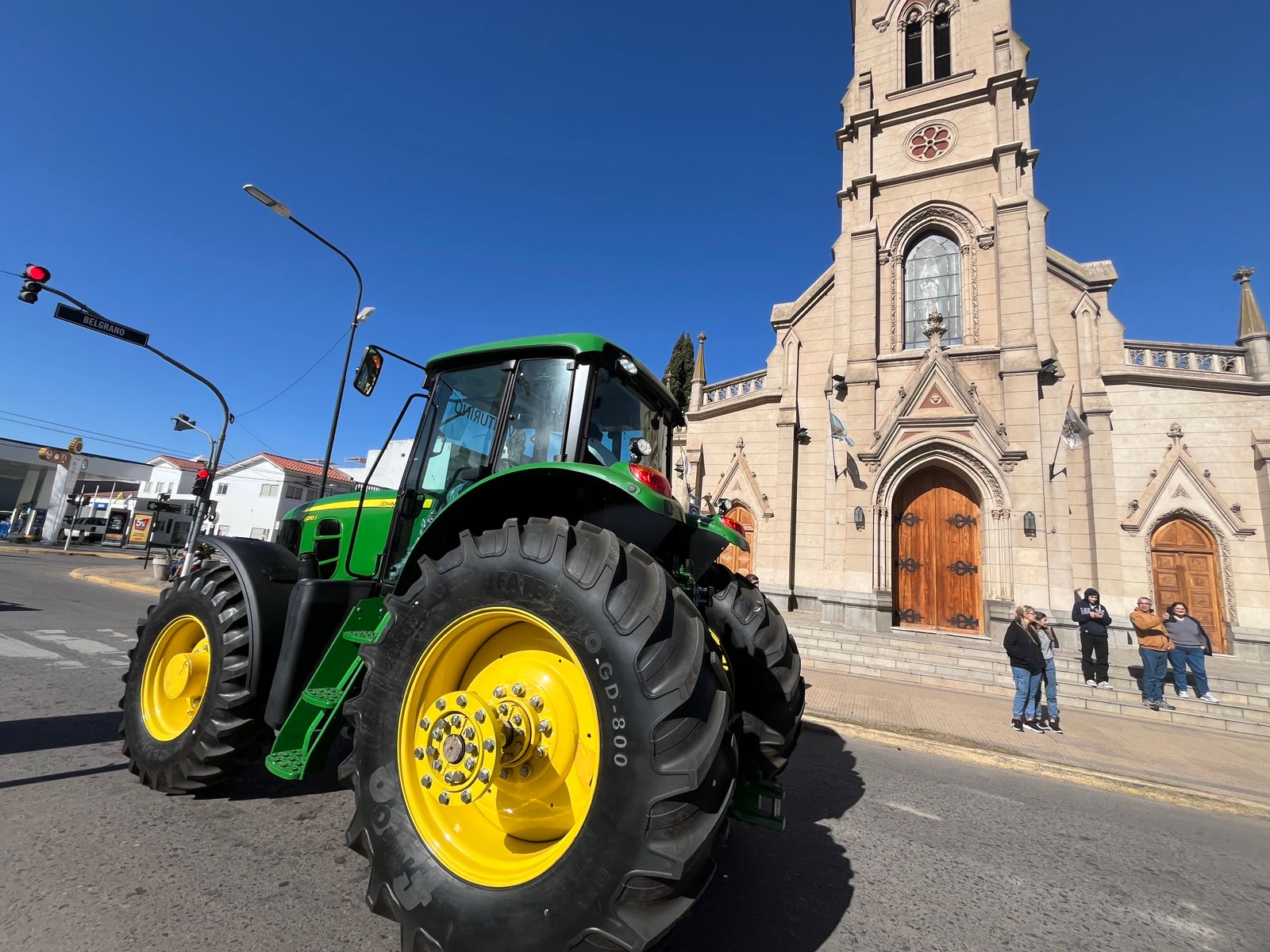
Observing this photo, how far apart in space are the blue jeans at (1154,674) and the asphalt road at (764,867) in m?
4.41

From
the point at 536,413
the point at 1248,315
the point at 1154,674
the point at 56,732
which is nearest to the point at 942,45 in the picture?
the point at 1248,315

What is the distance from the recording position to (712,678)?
1.65 m

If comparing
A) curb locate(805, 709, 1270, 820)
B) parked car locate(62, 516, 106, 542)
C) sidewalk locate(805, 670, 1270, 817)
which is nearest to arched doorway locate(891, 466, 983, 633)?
sidewalk locate(805, 670, 1270, 817)

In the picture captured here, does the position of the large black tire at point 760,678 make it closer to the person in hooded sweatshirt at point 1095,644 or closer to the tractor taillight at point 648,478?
the tractor taillight at point 648,478

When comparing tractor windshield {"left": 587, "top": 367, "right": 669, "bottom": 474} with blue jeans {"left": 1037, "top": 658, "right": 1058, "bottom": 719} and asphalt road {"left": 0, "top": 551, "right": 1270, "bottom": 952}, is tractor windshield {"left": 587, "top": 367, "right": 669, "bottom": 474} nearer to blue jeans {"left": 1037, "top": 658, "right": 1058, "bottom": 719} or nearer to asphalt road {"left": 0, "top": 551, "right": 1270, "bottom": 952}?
asphalt road {"left": 0, "top": 551, "right": 1270, "bottom": 952}

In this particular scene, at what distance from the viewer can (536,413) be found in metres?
2.84

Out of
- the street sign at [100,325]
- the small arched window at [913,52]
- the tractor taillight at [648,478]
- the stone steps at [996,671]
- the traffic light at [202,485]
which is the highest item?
the small arched window at [913,52]

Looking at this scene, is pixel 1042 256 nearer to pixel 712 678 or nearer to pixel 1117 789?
pixel 1117 789

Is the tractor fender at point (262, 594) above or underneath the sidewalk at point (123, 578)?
above

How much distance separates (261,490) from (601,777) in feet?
131

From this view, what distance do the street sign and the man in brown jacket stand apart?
16329mm

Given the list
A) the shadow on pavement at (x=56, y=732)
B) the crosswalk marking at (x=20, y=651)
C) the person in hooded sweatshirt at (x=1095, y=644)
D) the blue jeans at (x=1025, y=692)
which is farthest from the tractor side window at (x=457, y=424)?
the person in hooded sweatshirt at (x=1095, y=644)

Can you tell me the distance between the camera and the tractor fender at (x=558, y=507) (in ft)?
7.11

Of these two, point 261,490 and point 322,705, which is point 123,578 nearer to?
point 261,490
